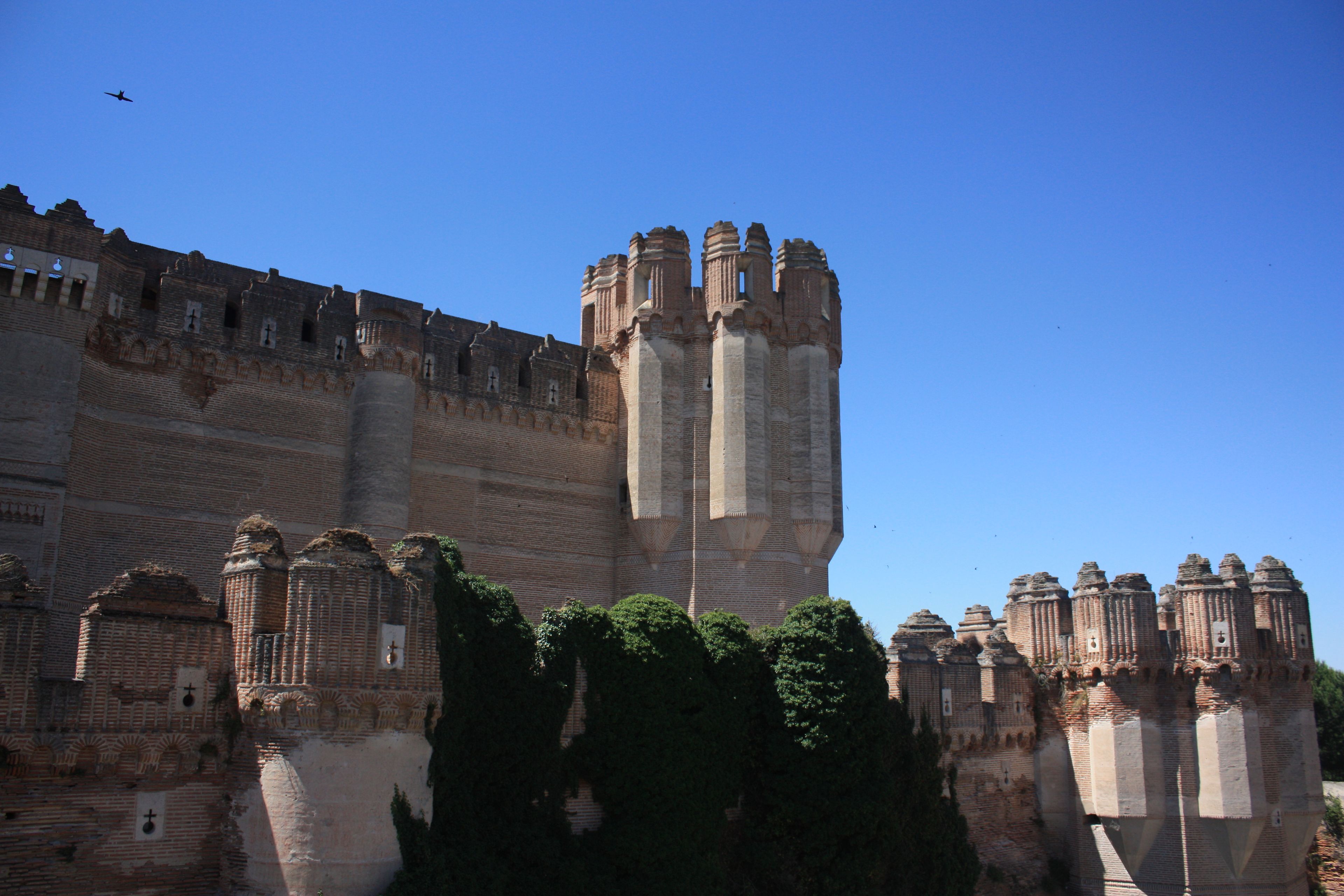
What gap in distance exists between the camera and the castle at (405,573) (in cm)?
1670

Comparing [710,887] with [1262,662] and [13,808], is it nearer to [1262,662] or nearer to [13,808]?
[13,808]

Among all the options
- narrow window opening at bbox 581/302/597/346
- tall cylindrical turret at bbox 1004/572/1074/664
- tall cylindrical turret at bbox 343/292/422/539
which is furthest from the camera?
narrow window opening at bbox 581/302/597/346

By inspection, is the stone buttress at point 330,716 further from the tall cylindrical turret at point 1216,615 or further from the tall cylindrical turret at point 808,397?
the tall cylindrical turret at point 1216,615

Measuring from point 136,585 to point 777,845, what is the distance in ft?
39.2

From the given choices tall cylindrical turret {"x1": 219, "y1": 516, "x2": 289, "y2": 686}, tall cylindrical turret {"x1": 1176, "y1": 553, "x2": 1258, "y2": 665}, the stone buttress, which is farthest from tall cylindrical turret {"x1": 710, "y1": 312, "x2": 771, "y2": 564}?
tall cylindrical turret {"x1": 219, "y1": 516, "x2": 289, "y2": 686}

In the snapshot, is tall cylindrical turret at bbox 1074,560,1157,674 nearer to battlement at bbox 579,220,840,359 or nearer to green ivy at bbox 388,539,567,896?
battlement at bbox 579,220,840,359

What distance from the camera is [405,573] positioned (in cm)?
1758

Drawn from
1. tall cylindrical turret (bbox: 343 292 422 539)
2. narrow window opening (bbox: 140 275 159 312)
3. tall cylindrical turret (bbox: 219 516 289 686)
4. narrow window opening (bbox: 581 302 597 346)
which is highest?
narrow window opening (bbox: 581 302 597 346)

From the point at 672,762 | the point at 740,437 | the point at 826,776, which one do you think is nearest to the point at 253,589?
the point at 672,762

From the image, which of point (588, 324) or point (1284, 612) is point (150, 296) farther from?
point (1284, 612)

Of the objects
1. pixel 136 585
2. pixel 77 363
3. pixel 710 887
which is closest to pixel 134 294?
pixel 77 363

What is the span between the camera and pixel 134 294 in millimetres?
26266

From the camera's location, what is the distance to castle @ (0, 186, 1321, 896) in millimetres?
16703

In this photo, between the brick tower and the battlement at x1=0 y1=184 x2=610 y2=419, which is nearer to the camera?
the battlement at x1=0 y1=184 x2=610 y2=419
